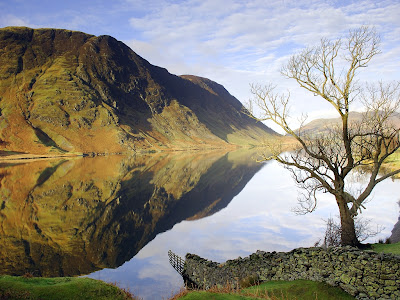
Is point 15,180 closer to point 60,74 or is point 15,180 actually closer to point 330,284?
point 330,284

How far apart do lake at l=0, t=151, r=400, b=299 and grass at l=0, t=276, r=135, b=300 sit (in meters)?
8.96

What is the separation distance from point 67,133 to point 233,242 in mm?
150341

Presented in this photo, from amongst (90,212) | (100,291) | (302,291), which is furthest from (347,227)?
(90,212)

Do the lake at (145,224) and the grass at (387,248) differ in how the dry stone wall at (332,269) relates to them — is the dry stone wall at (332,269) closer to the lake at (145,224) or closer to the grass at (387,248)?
the grass at (387,248)

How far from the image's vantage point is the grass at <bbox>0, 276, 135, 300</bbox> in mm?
10383

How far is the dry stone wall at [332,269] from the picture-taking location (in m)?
11.7

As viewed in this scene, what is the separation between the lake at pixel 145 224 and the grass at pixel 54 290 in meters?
8.96

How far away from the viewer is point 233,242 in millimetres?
31109

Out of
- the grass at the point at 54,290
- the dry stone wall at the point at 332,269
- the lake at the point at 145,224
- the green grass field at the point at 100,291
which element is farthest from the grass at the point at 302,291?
the lake at the point at 145,224

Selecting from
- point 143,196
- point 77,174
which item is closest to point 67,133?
point 77,174

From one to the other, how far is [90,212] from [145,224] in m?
9.08

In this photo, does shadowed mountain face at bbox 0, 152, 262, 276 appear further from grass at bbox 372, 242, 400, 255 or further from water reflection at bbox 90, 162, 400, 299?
grass at bbox 372, 242, 400, 255

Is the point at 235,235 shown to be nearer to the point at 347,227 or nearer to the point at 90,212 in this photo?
the point at 347,227

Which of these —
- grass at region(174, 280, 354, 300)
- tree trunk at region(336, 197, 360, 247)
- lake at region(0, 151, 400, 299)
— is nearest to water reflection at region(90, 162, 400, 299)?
lake at region(0, 151, 400, 299)
